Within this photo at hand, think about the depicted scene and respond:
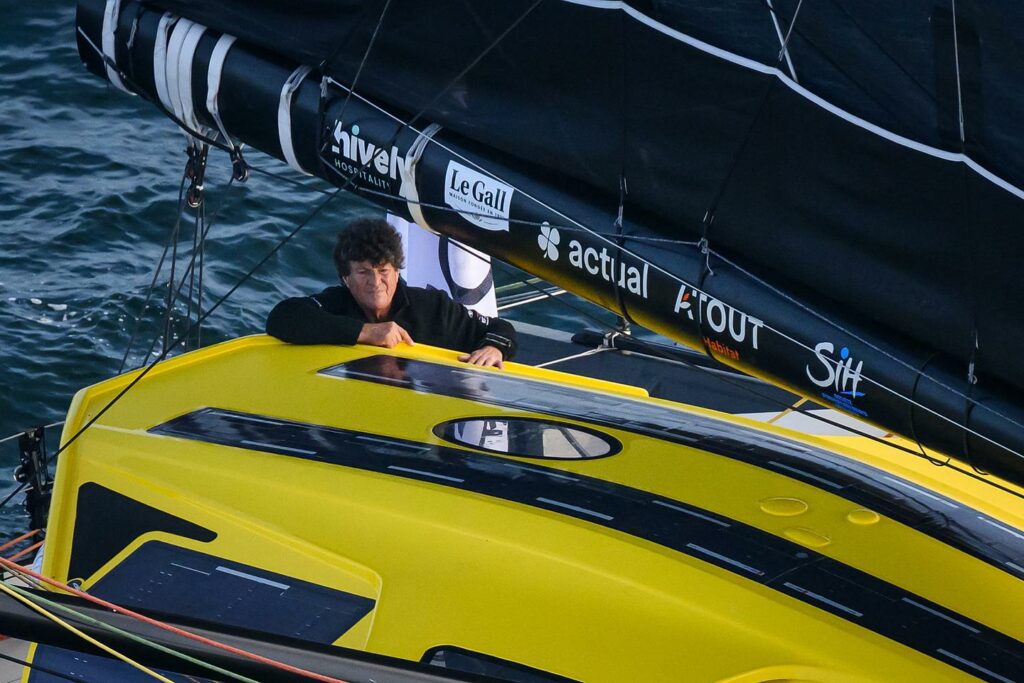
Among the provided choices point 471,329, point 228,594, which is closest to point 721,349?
point 228,594

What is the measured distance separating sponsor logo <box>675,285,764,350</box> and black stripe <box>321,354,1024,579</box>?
0.63 m

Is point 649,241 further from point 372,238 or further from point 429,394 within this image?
point 372,238

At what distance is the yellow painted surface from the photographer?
272cm

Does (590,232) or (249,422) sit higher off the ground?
(590,232)

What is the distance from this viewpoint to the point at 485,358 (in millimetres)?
4594

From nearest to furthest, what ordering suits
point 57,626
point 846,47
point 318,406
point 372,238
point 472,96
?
point 57,626 < point 846,47 < point 472,96 < point 318,406 < point 372,238

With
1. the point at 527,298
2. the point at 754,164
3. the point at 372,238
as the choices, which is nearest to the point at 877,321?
the point at 754,164

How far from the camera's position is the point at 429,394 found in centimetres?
395

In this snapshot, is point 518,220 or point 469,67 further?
point 469,67

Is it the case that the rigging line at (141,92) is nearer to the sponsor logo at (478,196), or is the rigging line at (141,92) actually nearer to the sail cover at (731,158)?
the sail cover at (731,158)

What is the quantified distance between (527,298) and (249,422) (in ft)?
16.4

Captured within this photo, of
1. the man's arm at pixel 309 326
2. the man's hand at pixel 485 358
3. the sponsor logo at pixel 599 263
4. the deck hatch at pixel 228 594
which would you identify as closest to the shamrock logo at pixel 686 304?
the sponsor logo at pixel 599 263

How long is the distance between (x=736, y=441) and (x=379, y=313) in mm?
1588

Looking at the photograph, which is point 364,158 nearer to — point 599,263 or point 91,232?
point 599,263
